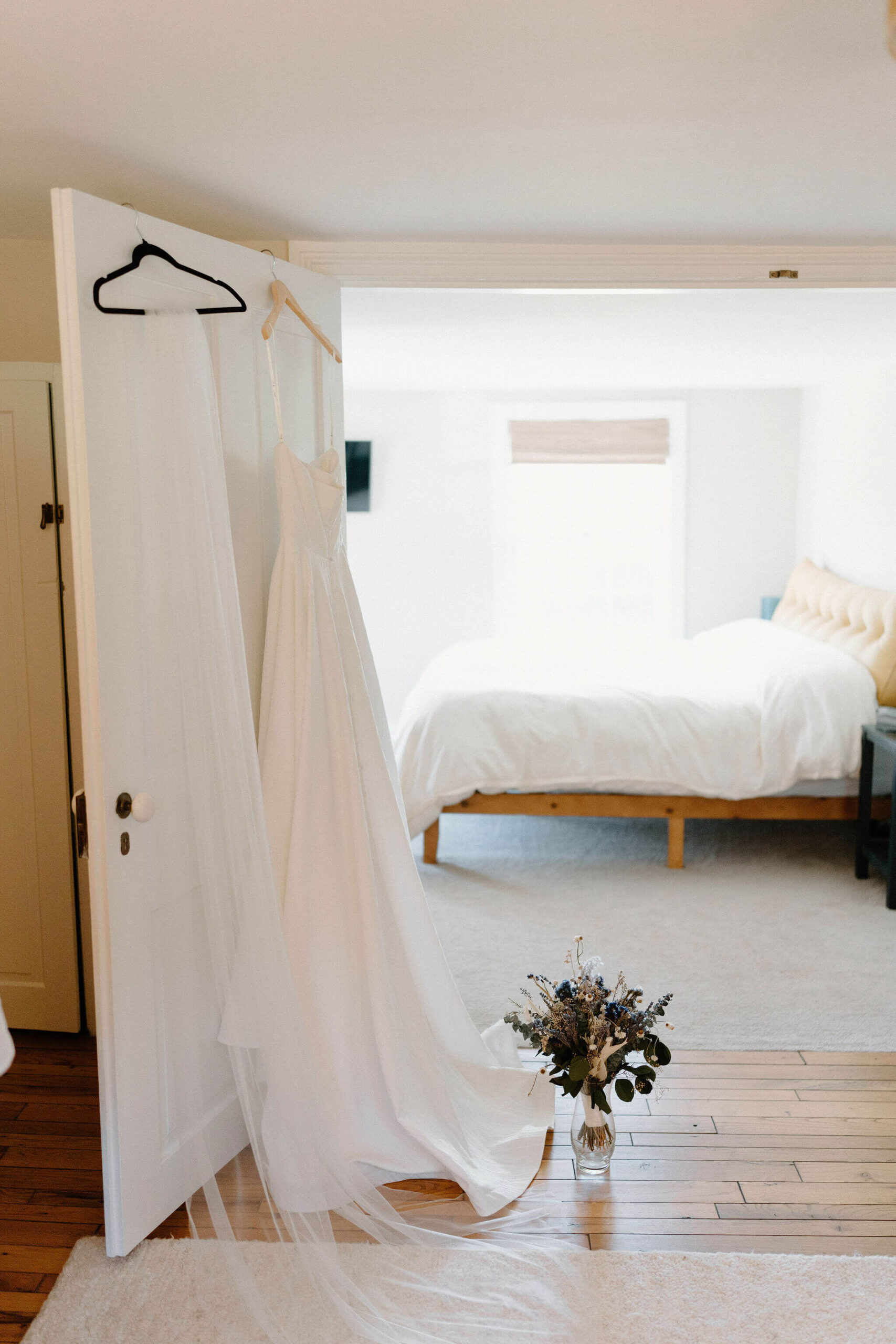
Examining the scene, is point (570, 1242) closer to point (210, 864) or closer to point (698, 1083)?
point (698, 1083)

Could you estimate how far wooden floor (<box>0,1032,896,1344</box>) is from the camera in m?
2.08

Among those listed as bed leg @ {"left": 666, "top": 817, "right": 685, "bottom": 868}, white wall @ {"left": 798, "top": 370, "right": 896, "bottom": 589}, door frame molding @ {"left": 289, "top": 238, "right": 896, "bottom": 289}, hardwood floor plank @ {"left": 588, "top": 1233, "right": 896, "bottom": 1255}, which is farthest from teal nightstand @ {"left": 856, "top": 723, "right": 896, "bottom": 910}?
hardwood floor plank @ {"left": 588, "top": 1233, "right": 896, "bottom": 1255}

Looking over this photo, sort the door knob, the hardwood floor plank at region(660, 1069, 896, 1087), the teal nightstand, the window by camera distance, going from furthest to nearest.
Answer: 1. the window
2. the teal nightstand
3. the hardwood floor plank at region(660, 1069, 896, 1087)
4. the door knob

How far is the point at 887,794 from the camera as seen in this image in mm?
4348

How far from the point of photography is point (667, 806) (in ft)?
14.2

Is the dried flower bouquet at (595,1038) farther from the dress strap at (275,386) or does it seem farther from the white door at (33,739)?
the white door at (33,739)

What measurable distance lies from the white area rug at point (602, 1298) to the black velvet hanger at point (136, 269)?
6.08 ft

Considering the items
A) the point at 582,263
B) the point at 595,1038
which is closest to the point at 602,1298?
the point at 595,1038

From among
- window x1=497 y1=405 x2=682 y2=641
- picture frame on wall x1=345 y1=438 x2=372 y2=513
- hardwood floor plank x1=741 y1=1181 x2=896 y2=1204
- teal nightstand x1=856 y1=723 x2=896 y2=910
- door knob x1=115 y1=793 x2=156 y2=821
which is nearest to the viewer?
door knob x1=115 y1=793 x2=156 y2=821

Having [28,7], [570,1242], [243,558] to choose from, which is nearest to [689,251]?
[243,558]

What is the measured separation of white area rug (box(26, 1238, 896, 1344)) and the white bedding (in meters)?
2.34

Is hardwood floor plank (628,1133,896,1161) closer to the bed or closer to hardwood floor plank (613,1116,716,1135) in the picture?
hardwood floor plank (613,1116,716,1135)

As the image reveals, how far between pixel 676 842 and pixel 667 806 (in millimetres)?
171

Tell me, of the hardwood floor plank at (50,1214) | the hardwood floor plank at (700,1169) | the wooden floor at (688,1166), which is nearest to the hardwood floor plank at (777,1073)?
the wooden floor at (688,1166)
